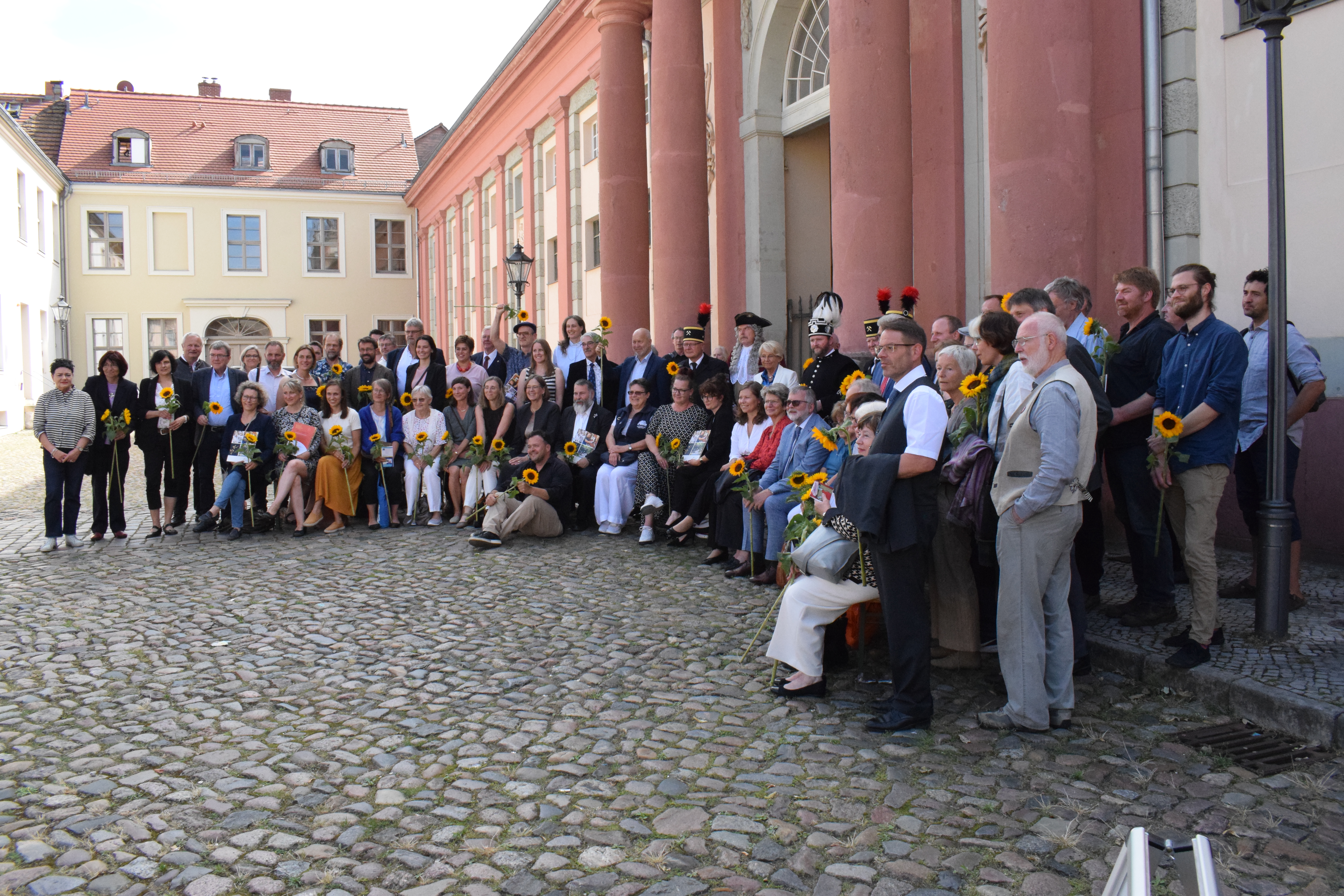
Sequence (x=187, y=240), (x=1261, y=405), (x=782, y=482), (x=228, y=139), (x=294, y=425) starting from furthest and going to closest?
(x=228, y=139) < (x=187, y=240) < (x=294, y=425) < (x=782, y=482) < (x=1261, y=405)

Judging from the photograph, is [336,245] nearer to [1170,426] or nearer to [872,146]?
[872,146]

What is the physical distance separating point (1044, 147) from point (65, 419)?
351 inches

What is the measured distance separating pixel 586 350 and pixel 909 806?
8.12 m

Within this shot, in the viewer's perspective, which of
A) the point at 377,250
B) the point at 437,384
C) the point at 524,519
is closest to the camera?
the point at 524,519

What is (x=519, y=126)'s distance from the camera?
84.5ft

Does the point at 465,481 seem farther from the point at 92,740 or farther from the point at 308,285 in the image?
the point at 308,285

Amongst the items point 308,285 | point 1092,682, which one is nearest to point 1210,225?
point 1092,682

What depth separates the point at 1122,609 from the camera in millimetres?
5742

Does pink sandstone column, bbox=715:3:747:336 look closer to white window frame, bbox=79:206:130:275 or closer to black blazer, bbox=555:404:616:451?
black blazer, bbox=555:404:616:451

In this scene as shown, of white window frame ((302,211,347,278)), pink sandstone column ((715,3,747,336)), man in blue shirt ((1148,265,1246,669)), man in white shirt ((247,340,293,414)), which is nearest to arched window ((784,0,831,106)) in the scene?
pink sandstone column ((715,3,747,336))

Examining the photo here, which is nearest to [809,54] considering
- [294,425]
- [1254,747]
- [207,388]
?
[294,425]

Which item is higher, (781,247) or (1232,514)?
(781,247)

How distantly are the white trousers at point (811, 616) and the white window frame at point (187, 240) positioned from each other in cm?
3967

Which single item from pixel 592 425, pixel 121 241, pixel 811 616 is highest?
pixel 121 241
